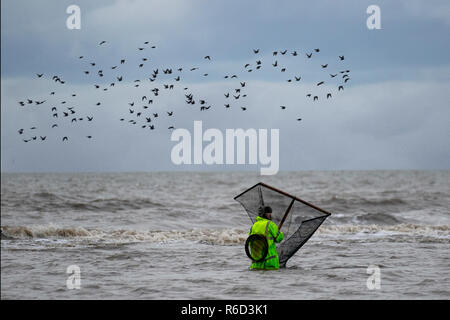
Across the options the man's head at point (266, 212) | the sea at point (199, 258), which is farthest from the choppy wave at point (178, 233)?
the man's head at point (266, 212)

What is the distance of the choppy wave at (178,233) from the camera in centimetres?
2017

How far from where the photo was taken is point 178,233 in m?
22.0

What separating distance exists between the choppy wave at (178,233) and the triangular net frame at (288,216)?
19.6 ft

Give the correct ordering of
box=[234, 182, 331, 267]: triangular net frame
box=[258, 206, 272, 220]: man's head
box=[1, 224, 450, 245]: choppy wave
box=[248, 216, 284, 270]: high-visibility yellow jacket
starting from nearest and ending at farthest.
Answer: box=[248, 216, 284, 270]: high-visibility yellow jacket
box=[258, 206, 272, 220]: man's head
box=[234, 182, 331, 267]: triangular net frame
box=[1, 224, 450, 245]: choppy wave

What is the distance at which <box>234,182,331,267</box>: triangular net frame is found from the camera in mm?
13352

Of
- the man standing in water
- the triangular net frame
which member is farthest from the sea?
the triangular net frame

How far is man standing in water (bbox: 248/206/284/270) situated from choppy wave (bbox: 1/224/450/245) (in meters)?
6.42

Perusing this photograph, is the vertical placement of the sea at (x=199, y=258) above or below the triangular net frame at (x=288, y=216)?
below

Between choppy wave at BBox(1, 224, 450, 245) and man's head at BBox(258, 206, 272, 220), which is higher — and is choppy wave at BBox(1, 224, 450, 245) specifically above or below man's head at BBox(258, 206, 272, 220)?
below

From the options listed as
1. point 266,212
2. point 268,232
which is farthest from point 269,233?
point 266,212

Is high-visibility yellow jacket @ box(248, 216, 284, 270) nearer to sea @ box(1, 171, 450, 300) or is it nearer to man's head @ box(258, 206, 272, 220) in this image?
man's head @ box(258, 206, 272, 220)

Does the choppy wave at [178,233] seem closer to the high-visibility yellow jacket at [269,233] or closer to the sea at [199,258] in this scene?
the sea at [199,258]
